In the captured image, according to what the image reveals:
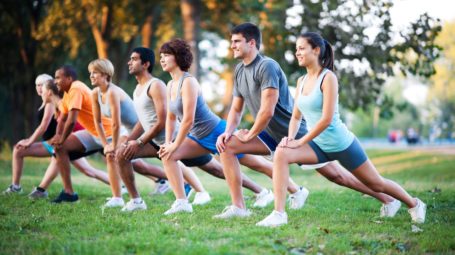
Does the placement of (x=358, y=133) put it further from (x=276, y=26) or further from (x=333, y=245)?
(x=333, y=245)

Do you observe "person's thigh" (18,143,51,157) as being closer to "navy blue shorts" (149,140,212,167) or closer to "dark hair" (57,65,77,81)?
"dark hair" (57,65,77,81)

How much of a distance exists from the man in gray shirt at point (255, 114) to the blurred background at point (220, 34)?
30.1 ft

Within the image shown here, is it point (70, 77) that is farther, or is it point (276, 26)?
point (276, 26)

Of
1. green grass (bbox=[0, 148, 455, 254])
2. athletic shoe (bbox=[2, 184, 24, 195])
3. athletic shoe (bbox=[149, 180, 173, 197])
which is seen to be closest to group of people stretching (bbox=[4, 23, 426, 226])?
green grass (bbox=[0, 148, 455, 254])

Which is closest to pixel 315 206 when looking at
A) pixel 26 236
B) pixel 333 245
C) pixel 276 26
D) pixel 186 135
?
pixel 186 135

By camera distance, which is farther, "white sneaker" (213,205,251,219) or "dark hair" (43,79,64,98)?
"dark hair" (43,79,64,98)

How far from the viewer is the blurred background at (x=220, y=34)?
15.1m

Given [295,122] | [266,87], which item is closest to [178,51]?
[266,87]

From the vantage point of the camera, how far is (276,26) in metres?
17.3

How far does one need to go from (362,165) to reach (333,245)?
116cm

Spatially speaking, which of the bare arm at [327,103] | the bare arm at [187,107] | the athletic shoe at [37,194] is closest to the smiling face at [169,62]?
the bare arm at [187,107]

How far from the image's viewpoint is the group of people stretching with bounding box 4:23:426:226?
5152 millimetres

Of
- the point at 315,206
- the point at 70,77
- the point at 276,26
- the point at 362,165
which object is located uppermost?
the point at 276,26

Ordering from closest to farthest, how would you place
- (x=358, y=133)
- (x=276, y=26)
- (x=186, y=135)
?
(x=186, y=135), (x=276, y=26), (x=358, y=133)
